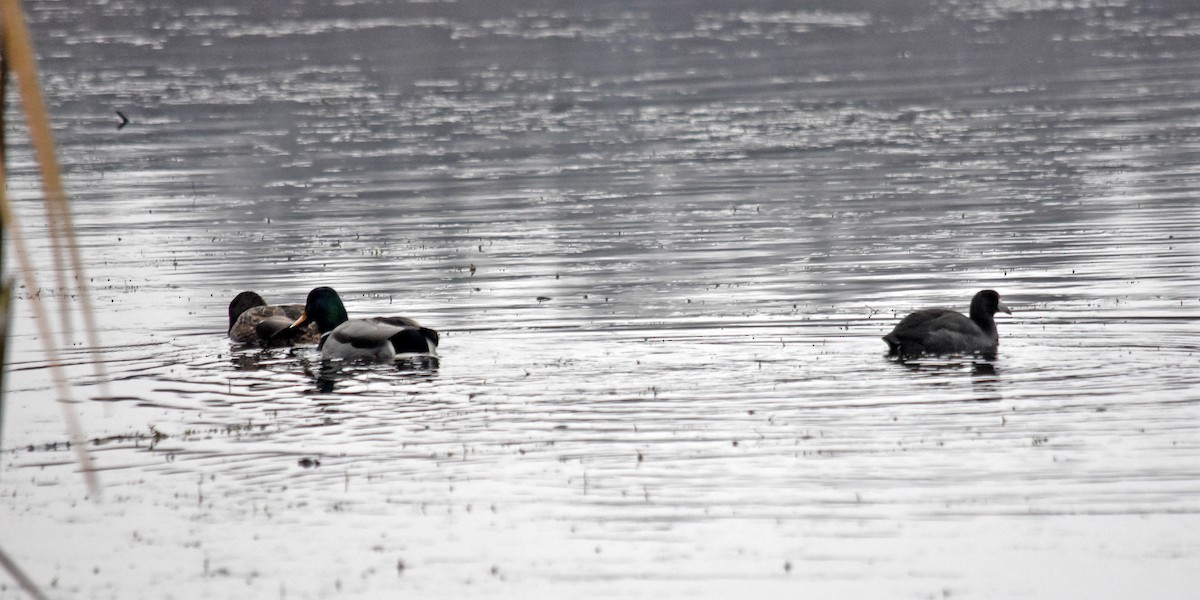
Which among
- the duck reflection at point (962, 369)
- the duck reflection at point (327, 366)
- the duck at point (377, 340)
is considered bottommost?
the duck reflection at point (962, 369)

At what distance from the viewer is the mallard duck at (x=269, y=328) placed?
16.5 metres

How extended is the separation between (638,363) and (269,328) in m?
4.35

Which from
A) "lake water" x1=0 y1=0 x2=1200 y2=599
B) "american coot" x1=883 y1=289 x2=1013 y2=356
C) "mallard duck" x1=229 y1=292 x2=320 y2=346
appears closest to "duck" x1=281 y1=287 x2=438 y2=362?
"lake water" x1=0 y1=0 x2=1200 y2=599

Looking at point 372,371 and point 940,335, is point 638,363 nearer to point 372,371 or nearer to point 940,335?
point 372,371

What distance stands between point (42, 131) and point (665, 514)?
333 inches

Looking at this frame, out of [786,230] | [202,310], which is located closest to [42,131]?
[202,310]

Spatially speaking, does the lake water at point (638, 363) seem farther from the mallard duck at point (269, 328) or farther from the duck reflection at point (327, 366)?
the mallard duck at point (269, 328)

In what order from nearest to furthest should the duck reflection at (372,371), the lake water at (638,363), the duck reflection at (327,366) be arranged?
1. the lake water at (638,363)
2. the duck reflection at (372,371)
3. the duck reflection at (327,366)

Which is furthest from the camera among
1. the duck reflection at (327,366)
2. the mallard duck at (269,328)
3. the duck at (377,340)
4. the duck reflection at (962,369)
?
the mallard duck at (269,328)

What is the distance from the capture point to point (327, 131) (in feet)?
140

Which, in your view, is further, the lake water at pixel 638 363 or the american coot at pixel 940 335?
the american coot at pixel 940 335

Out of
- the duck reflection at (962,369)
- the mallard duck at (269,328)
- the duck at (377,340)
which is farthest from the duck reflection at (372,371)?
the duck reflection at (962,369)

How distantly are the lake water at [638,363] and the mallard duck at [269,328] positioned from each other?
36 cm

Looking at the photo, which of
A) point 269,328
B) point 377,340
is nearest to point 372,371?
point 377,340
